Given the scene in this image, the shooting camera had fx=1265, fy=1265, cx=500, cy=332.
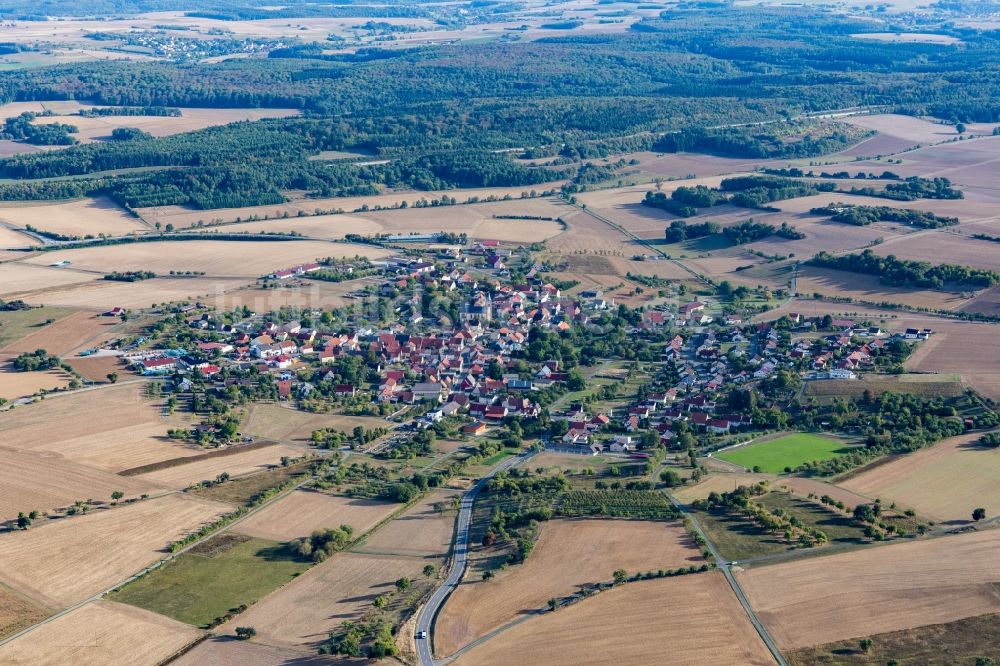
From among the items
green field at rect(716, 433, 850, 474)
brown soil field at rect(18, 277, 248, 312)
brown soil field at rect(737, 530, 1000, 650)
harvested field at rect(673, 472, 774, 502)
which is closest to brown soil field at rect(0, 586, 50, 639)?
brown soil field at rect(737, 530, 1000, 650)

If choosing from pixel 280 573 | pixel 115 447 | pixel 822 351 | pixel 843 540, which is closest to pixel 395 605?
pixel 280 573

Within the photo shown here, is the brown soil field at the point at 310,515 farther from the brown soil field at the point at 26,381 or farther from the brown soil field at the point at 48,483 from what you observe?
the brown soil field at the point at 26,381

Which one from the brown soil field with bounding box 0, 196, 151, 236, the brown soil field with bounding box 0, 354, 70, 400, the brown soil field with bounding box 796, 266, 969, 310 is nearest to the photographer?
the brown soil field with bounding box 0, 354, 70, 400

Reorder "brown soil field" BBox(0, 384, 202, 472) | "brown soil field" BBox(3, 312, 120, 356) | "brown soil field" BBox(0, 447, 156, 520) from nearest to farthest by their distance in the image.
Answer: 1. "brown soil field" BBox(0, 447, 156, 520)
2. "brown soil field" BBox(0, 384, 202, 472)
3. "brown soil field" BBox(3, 312, 120, 356)

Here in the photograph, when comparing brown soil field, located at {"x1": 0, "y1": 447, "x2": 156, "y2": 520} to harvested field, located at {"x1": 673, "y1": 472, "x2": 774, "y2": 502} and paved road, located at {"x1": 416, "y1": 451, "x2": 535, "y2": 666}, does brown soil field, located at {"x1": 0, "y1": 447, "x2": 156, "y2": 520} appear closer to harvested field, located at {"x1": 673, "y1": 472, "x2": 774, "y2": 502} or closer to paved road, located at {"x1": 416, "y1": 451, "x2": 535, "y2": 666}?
paved road, located at {"x1": 416, "y1": 451, "x2": 535, "y2": 666}

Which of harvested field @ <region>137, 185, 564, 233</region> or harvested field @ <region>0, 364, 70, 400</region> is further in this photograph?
harvested field @ <region>137, 185, 564, 233</region>

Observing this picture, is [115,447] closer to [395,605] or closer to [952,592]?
[395,605]
